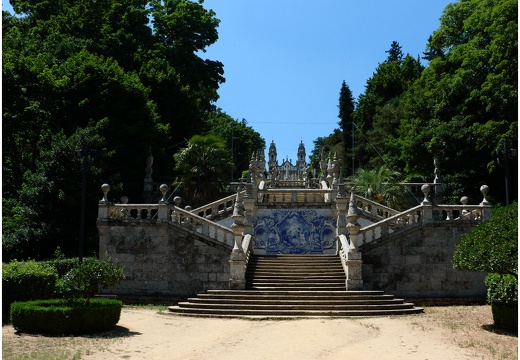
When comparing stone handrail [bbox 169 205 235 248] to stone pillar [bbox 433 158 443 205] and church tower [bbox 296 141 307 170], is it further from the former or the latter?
church tower [bbox 296 141 307 170]

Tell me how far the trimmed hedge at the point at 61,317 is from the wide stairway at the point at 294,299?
14.2 feet

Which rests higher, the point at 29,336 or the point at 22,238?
the point at 22,238

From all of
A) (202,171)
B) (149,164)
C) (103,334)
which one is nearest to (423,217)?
(103,334)

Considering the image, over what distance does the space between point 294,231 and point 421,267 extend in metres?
5.25

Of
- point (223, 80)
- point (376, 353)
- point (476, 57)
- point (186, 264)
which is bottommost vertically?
point (376, 353)

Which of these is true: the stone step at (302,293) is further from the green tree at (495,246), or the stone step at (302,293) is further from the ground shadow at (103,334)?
the ground shadow at (103,334)

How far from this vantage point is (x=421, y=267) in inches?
856

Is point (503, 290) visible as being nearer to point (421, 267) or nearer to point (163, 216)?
point (421, 267)

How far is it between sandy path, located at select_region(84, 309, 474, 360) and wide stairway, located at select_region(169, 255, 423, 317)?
1.09m

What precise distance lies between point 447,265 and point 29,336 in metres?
13.9

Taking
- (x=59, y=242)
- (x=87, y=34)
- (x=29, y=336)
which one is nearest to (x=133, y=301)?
(x=59, y=242)

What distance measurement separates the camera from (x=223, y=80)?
47.4 metres

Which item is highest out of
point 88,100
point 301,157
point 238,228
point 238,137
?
point 238,137

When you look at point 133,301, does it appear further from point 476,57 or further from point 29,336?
point 476,57
